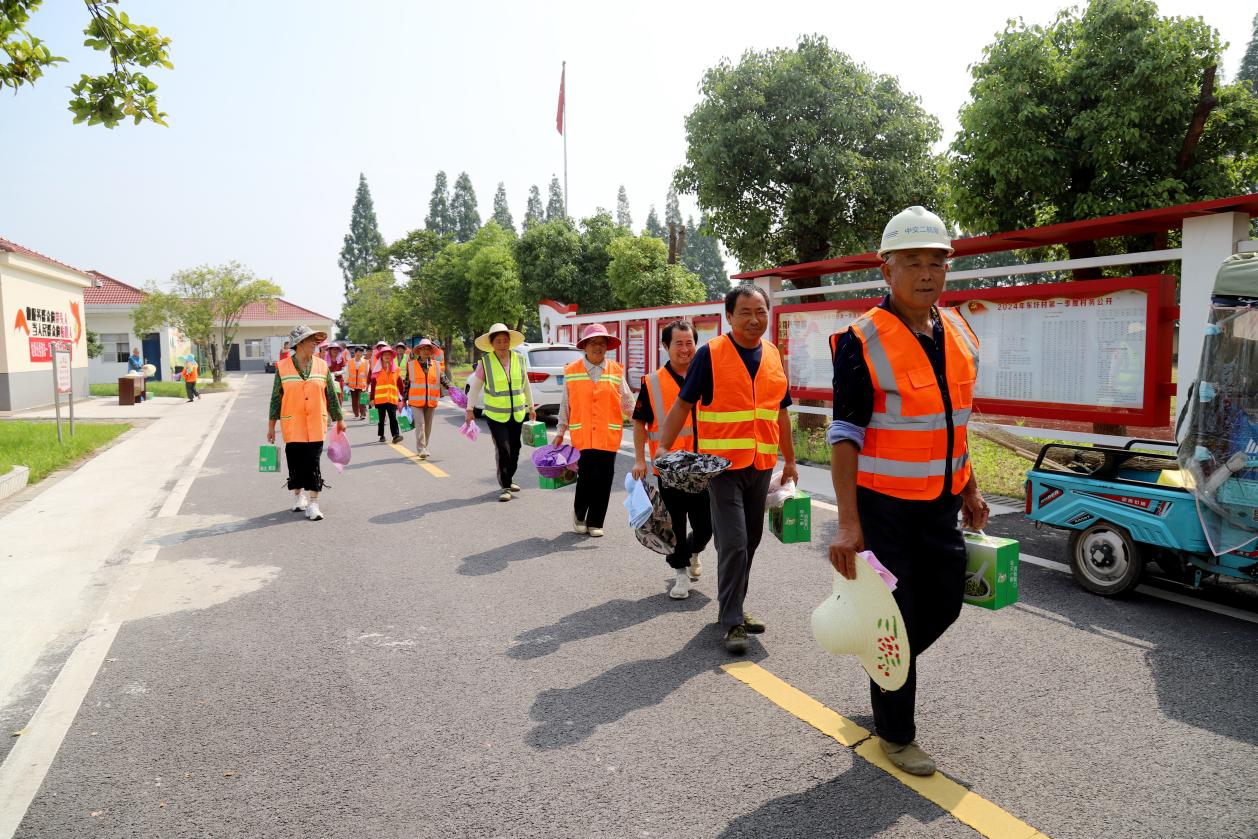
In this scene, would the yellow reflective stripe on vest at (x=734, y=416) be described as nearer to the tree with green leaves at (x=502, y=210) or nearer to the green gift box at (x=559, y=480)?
the green gift box at (x=559, y=480)

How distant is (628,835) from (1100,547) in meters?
3.91

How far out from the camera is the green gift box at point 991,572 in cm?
330

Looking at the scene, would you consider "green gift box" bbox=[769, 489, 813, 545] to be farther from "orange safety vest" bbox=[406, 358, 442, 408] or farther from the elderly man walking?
"orange safety vest" bbox=[406, 358, 442, 408]

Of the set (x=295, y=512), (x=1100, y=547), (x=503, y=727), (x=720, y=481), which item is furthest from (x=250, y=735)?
(x=295, y=512)

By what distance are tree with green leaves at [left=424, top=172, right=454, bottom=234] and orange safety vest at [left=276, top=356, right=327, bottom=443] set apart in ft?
278

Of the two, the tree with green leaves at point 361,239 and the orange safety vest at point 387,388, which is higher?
the tree with green leaves at point 361,239

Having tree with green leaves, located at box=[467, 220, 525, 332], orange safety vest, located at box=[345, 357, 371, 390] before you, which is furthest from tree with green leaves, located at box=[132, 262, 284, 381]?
orange safety vest, located at box=[345, 357, 371, 390]

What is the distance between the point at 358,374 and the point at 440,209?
74870 mm

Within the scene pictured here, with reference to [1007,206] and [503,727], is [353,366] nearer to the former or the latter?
[1007,206]

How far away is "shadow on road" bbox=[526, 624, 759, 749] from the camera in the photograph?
3.71 meters

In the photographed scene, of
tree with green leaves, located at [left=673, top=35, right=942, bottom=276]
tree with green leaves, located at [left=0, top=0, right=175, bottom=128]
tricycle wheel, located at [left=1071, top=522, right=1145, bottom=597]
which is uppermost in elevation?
tree with green leaves, located at [left=673, top=35, right=942, bottom=276]

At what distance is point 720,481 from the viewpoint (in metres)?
4.79

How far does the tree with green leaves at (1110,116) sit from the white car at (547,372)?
7966 millimetres

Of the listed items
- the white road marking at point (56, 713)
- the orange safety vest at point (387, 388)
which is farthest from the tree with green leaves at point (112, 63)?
the orange safety vest at point (387, 388)
